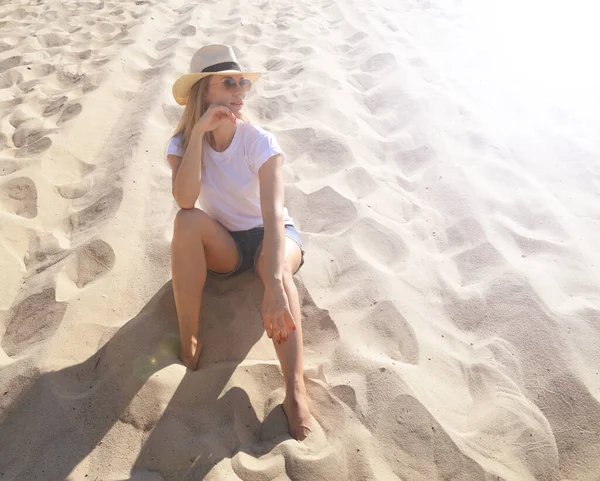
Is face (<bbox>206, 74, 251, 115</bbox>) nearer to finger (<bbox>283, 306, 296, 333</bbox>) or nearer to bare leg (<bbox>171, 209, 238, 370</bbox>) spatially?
bare leg (<bbox>171, 209, 238, 370</bbox>)

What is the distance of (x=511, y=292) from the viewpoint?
2.27 m

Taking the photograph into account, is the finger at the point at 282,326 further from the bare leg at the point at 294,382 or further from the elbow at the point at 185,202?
the elbow at the point at 185,202

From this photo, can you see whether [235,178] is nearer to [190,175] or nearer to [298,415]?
[190,175]

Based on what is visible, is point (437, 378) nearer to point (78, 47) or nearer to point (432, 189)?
point (432, 189)

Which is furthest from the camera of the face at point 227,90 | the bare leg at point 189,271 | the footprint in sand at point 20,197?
the footprint in sand at point 20,197

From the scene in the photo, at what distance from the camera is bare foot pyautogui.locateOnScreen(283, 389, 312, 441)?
177 centimetres

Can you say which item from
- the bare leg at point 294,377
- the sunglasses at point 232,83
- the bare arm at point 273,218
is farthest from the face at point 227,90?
the bare leg at point 294,377

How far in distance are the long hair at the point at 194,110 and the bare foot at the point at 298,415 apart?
1.09 m

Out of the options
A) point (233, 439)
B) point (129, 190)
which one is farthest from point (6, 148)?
point (233, 439)

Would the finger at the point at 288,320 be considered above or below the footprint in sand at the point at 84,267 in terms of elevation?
above

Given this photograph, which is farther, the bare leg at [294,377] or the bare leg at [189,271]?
the bare leg at [189,271]

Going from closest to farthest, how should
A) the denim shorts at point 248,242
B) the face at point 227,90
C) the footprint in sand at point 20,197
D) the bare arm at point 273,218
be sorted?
1. the bare arm at point 273,218
2. the face at point 227,90
3. the denim shorts at point 248,242
4. the footprint in sand at point 20,197

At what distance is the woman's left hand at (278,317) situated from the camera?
5.74ft

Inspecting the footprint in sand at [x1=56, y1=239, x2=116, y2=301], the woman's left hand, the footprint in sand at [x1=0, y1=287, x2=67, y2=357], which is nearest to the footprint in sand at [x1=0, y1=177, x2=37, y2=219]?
the footprint in sand at [x1=56, y1=239, x2=116, y2=301]
